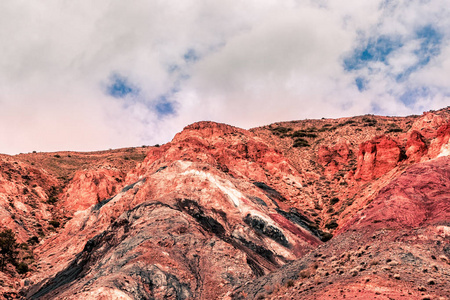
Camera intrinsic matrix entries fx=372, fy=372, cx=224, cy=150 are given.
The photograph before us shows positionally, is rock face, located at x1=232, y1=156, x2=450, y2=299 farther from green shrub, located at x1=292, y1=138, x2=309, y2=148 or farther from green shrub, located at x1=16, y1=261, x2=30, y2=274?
green shrub, located at x1=292, y1=138, x2=309, y2=148

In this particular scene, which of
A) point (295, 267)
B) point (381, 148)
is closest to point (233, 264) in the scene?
point (295, 267)

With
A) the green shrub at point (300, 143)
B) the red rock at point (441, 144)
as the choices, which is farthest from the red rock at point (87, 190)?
the red rock at point (441, 144)

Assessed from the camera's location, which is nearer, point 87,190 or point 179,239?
point 179,239

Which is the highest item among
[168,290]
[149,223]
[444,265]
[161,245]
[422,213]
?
[149,223]

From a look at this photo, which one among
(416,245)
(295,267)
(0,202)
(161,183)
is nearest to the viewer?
(416,245)

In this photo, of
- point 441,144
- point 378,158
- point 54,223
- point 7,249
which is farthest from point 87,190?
point 441,144

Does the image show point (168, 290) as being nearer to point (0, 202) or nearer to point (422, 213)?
point (422, 213)

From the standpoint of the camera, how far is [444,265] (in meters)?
21.6

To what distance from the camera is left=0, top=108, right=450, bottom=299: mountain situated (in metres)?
24.5

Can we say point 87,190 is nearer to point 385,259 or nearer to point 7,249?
point 7,249

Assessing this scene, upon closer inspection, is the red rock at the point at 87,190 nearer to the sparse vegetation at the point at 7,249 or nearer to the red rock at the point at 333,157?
the sparse vegetation at the point at 7,249

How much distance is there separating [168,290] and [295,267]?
1075cm

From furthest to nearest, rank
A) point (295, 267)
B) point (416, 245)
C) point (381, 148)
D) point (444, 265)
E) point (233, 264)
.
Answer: point (381, 148)
point (233, 264)
point (295, 267)
point (416, 245)
point (444, 265)

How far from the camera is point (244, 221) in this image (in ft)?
160
